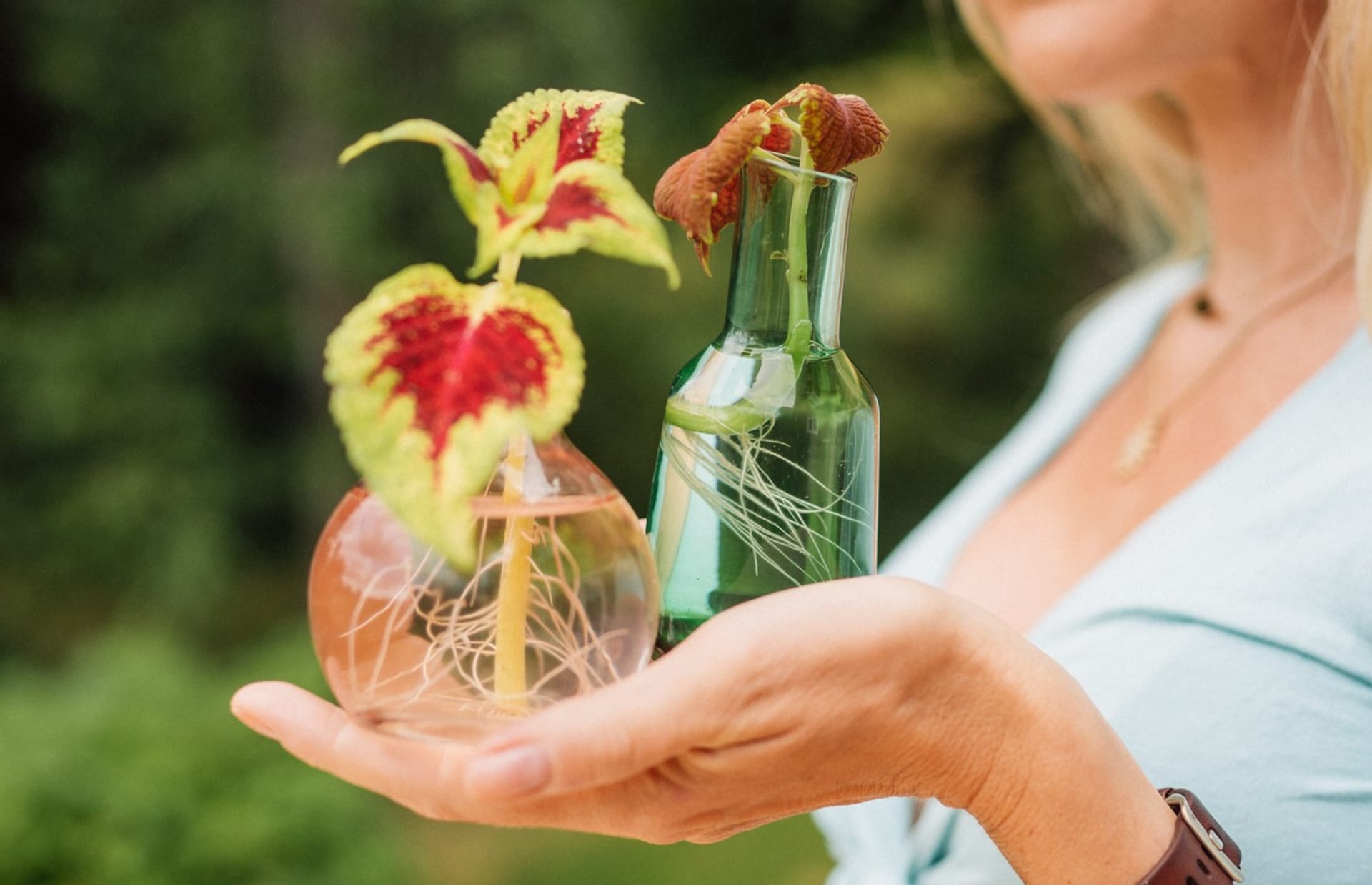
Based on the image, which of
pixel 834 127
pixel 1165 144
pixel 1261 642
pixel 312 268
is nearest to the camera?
pixel 834 127

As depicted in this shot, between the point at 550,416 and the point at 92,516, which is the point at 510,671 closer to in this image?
the point at 550,416

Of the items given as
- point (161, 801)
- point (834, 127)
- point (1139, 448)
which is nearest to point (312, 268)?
point (161, 801)

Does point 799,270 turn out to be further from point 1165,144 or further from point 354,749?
point 1165,144

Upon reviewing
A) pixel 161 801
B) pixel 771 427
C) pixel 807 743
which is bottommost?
pixel 161 801

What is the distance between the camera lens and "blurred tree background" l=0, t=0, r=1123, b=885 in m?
3.57

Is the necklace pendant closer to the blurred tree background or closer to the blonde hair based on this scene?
the blonde hair

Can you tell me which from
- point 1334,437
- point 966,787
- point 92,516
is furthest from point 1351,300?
point 92,516

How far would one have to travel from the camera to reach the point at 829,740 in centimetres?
66

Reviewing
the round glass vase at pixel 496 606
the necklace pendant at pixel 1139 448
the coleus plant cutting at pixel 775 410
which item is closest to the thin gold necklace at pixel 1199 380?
the necklace pendant at pixel 1139 448

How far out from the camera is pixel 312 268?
366 cm

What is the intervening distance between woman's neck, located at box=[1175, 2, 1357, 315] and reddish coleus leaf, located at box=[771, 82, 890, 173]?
631 mm

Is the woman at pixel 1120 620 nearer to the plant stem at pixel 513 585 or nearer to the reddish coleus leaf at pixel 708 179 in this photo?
the plant stem at pixel 513 585

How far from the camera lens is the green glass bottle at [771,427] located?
684 mm

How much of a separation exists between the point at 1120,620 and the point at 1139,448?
1.24 ft
